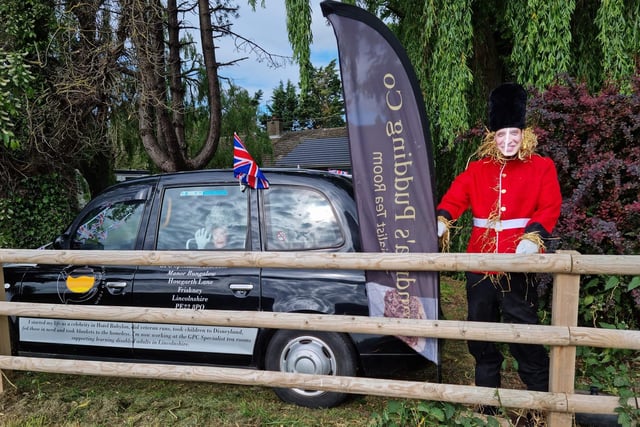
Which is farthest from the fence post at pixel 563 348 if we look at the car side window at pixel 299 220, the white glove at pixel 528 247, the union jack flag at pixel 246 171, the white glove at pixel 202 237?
the white glove at pixel 202 237

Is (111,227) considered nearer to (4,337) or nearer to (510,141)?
(4,337)

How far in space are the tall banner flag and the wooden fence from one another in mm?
222

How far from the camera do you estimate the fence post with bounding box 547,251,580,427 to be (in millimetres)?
2393

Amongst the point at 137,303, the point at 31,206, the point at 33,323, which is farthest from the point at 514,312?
the point at 31,206

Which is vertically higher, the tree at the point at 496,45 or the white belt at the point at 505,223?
the tree at the point at 496,45

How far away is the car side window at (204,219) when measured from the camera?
3271 millimetres

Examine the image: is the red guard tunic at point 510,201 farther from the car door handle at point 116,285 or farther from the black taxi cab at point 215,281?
the car door handle at point 116,285

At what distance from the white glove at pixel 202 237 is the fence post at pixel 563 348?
94.7 inches

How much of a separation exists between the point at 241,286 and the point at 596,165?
10.1 feet

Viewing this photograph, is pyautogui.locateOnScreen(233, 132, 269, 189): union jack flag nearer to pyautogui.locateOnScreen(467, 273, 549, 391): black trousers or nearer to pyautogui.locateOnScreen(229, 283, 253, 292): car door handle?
pyautogui.locateOnScreen(229, 283, 253, 292): car door handle

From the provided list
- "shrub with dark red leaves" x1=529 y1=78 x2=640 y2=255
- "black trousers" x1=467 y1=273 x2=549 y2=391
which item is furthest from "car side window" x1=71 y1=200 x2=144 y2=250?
"shrub with dark red leaves" x1=529 y1=78 x2=640 y2=255

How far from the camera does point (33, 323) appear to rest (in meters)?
3.54

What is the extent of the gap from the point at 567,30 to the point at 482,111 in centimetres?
184

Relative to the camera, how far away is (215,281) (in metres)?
3.18
